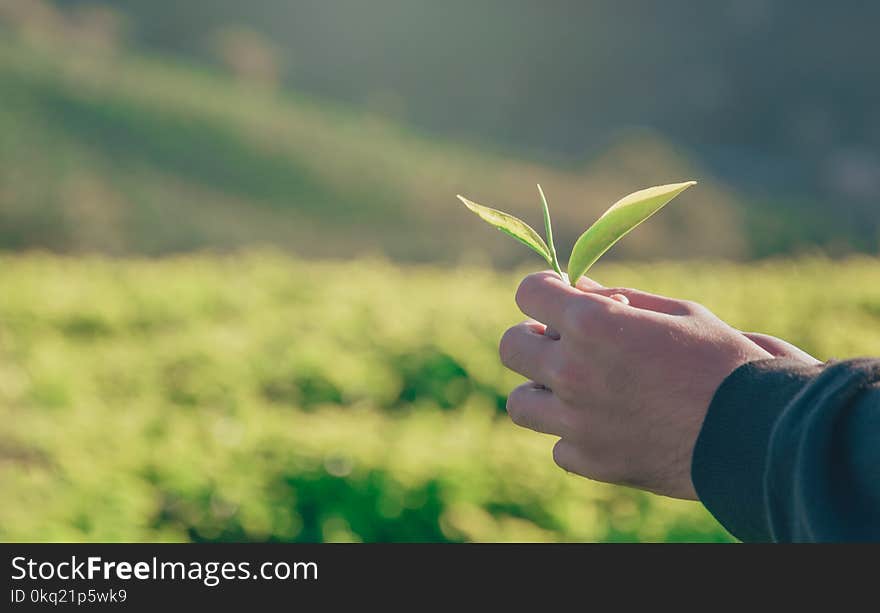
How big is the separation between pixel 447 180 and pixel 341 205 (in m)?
1.97

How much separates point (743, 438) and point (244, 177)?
13645mm

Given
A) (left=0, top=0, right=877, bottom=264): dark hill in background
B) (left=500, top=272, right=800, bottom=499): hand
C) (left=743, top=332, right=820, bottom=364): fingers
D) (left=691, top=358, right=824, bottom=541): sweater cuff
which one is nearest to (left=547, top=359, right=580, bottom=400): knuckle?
(left=500, top=272, right=800, bottom=499): hand

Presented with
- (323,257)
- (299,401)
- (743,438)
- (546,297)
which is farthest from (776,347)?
(323,257)

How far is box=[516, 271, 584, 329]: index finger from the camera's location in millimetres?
1438

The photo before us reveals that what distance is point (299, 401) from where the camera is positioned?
4.47 meters

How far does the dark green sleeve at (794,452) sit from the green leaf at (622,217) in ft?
0.92

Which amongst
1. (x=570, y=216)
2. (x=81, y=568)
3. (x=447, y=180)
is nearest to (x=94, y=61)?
(x=447, y=180)

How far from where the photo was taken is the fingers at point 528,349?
1.49 meters

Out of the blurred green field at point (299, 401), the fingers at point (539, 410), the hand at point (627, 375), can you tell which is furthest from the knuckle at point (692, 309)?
the blurred green field at point (299, 401)

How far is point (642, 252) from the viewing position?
13141 mm

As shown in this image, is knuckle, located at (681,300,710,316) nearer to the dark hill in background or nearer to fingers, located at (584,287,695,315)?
fingers, located at (584,287,695,315)

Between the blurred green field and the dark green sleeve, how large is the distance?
5.73ft

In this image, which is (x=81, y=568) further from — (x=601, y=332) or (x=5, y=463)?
(x=5, y=463)

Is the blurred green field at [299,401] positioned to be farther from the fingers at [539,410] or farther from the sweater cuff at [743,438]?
the sweater cuff at [743,438]
